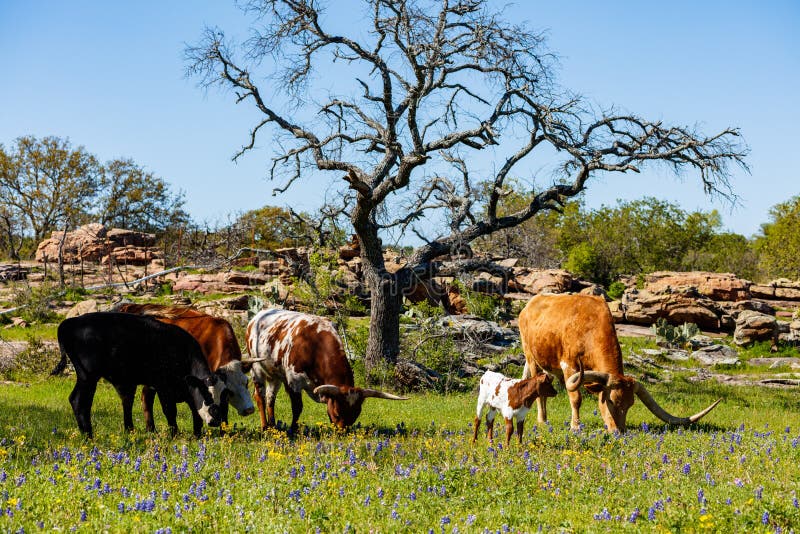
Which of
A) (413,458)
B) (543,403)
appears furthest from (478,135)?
(413,458)

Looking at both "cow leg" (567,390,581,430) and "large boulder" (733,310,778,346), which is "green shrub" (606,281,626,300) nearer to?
"large boulder" (733,310,778,346)

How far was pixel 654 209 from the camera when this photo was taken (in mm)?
62250

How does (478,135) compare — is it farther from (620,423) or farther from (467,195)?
(620,423)

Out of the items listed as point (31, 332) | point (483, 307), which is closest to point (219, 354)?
point (31, 332)

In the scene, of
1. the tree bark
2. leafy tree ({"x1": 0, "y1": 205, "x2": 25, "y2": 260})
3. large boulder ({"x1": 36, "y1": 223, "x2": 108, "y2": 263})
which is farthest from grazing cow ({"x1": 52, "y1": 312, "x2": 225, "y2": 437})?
leafy tree ({"x1": 0, "y1": 205, "x2": 25, "y2": 260})

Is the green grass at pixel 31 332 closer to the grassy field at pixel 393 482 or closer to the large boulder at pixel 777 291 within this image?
the grassy field at pixel 393 482

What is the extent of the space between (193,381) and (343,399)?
210 centimetres

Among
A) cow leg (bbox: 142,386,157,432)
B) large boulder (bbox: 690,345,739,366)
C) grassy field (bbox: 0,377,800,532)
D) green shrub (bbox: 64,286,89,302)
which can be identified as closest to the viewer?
grassy field (bbox: 0,377,800,532)

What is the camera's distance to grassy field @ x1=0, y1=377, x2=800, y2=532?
5.75m

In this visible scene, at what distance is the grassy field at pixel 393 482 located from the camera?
18.9ft

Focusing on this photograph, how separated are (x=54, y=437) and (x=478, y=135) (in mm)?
12549

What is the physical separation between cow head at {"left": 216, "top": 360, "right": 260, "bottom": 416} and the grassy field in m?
0.45

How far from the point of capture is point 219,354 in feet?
37.5

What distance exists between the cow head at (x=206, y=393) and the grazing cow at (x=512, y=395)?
139 inches
